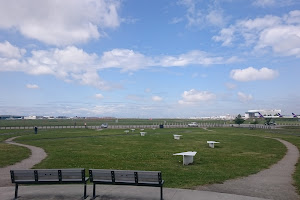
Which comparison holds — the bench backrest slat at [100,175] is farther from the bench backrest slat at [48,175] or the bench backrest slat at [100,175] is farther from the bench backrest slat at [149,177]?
the bench backrest slat at [149,177]

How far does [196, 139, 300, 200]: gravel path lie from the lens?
8.57m

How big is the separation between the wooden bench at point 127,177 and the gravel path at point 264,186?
223cm

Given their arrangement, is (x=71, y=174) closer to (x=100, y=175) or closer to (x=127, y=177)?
(x=100, y=175)

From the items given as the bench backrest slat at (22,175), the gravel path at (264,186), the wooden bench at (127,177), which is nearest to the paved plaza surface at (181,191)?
the gravel path at (264,186)

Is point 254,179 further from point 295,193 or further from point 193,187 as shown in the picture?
point 193,187

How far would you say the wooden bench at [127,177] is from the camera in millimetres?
7770

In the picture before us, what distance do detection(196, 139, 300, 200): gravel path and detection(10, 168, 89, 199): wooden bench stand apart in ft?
13.8

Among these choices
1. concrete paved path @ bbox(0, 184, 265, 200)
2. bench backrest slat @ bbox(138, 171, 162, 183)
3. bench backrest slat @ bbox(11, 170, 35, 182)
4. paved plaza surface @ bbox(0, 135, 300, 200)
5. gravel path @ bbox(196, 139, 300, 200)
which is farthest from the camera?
gravel path @ bbox(196, 139, 300, 200)

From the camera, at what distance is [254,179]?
10.7 metres

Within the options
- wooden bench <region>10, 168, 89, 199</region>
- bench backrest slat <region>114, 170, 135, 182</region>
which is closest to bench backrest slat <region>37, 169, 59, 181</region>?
wooden bench <region>10, 168, 89, 199</region>

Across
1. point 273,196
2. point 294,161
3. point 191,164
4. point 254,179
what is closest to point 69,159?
point 191,164

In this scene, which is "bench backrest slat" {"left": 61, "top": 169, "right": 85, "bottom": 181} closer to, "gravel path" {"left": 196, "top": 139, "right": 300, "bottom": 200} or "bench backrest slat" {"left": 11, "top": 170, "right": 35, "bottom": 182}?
"bench backrest slat" {"left": 11, "top": 170, "right": 35, "bottom": 182}

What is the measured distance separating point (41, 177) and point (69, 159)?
7.78 metres

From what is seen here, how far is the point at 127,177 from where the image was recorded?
801 cm
